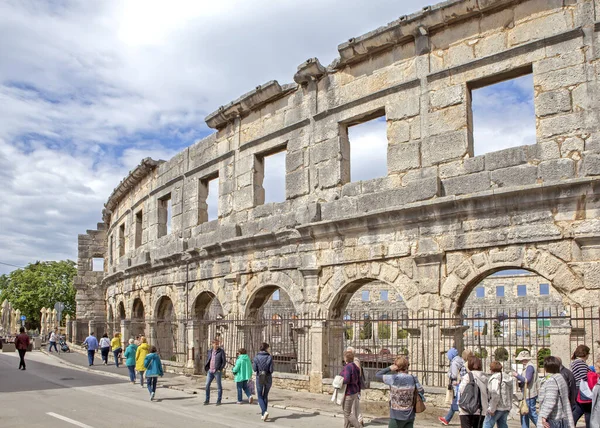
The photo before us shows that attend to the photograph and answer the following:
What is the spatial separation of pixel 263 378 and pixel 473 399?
13.6 feet

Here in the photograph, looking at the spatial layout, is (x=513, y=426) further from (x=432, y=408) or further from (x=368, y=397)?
(x=368, y=397)

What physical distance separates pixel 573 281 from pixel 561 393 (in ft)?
13.5

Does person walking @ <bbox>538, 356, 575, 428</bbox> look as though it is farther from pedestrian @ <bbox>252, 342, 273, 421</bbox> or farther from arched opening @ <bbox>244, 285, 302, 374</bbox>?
arched opening @ <bbox>244, 285, 302, 374</bbox>

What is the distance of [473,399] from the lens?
711cm

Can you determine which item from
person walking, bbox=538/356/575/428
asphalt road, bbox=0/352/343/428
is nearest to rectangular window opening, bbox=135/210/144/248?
asphalt road, bbox=0/352/343/428

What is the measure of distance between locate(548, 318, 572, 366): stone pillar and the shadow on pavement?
10487mm

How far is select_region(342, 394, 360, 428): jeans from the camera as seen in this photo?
8.48 meters

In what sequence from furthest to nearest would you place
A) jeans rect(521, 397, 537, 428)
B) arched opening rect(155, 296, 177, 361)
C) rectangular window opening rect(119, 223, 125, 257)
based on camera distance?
rectangular window opening rect(119, 223, 125, 257), arched opening rect(155, 296, 177, 361), jeans rect(521, 397, 537, 428)

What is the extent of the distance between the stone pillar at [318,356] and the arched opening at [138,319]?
935 cm

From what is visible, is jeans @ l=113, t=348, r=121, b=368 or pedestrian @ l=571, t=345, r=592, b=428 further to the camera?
jeans @ l=113, t=348, r=121, b=368

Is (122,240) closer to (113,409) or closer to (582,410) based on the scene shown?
(113,409)

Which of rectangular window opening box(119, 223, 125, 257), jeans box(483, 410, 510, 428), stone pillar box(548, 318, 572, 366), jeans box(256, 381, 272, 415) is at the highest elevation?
rectangular window opening box(119, 223, 125, 257)

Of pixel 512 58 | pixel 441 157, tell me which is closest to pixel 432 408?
pixel 441 157

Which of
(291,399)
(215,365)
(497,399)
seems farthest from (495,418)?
(215,365)
